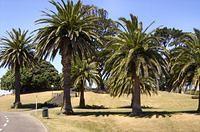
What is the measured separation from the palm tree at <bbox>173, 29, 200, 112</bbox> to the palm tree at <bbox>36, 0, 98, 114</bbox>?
954 centimetres

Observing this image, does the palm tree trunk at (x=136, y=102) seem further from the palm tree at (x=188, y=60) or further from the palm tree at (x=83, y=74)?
the palm tree at (x=83, y=74)

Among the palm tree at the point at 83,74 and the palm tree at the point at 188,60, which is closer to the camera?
the palm tree at the point at 188,60

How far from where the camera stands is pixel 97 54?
48000 millimetres

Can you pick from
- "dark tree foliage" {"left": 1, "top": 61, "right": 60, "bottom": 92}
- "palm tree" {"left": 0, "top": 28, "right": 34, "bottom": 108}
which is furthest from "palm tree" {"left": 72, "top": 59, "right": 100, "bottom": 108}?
"dark tree foliage" {"left": 1, "top": 61, "right": 60, "bottom": 92}

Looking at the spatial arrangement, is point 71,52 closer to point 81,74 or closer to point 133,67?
point 133,67

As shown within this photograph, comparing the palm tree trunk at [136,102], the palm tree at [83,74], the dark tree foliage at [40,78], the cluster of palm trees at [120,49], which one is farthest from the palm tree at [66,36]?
the dark tree foliage at [40,78]

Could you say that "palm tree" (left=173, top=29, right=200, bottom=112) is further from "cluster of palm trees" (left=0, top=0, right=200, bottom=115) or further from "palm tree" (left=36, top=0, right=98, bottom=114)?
"palm tree" (left=36, top=0, right=98, bottom=114)

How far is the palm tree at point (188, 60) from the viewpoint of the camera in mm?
44219

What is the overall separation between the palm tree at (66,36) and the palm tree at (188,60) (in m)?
9.54

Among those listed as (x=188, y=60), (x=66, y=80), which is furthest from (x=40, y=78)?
(x=188, y=60)

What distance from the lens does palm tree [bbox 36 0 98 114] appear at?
44.7m

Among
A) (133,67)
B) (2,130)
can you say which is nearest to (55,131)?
(2,130)

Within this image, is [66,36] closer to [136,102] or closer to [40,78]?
[136,102]

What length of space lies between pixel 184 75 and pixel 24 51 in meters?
26.6
